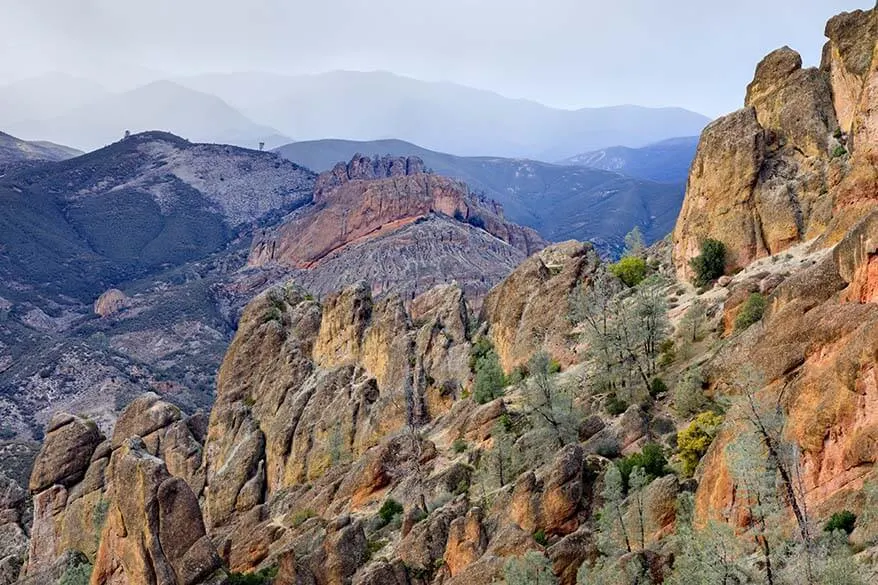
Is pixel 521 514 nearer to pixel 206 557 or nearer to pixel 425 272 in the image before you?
pixel 206 557

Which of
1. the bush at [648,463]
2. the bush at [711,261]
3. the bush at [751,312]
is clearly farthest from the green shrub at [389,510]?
the bush at [711,261]

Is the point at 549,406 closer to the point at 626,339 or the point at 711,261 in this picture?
the point at 626,339

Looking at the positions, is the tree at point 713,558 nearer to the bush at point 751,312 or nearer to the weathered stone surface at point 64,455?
the bush at point 751,312

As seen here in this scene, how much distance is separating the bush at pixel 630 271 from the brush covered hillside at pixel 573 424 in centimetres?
17

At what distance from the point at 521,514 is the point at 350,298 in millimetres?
41164

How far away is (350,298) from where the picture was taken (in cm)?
7288

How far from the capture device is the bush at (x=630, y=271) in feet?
196

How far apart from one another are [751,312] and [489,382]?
67.0 ft

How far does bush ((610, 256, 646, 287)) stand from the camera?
196ft

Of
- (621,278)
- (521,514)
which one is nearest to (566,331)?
(621,278)

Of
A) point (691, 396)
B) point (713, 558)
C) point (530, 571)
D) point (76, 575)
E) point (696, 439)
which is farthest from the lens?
point (76, 575)

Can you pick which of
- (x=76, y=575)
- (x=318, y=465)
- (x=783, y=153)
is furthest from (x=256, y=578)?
(x=783, y=153)

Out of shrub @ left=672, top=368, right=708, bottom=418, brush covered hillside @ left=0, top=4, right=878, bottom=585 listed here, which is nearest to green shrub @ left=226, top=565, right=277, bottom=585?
brush covered hillside @ left=0, top=4, right=878, bottom=585

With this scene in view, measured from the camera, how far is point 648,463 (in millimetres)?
33719
